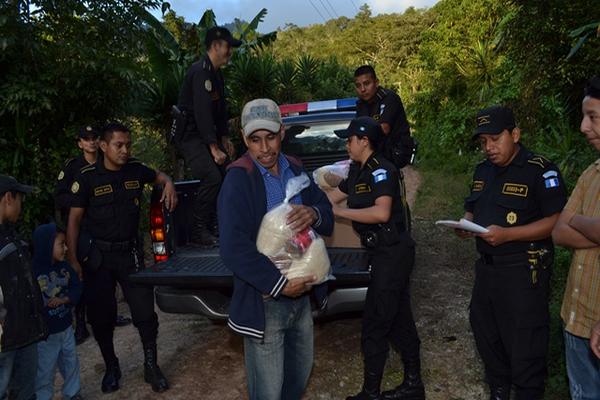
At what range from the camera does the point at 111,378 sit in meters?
3.75

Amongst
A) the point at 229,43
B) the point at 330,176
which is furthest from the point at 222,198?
the point at 229,43

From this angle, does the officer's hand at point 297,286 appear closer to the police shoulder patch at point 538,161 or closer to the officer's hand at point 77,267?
the police shoulder patch at point 538,161

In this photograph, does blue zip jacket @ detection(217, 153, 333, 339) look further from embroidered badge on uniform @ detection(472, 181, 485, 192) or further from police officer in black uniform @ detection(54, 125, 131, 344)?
police officer in black uniform @ detection(54, 125, 131, 344)

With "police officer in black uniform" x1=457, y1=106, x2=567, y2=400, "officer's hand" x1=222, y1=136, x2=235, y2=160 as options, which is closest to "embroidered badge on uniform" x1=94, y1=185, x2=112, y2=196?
"officer's hand" x1=222, y1=136, x2=235, y2=160

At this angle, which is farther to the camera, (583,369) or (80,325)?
(80,325)

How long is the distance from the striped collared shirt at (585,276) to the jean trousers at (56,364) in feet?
9.49

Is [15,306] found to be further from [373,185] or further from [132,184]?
[373,185]

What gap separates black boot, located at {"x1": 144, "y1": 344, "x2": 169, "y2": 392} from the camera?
12.1ft

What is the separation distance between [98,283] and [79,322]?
1397 millimetres

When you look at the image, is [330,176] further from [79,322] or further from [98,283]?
[79,322]

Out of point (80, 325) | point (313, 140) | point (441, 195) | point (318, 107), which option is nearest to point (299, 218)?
point (313, 140)

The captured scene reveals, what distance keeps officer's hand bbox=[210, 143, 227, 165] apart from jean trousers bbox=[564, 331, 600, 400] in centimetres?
281

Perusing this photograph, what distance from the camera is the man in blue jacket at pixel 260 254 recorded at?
7.22 feet

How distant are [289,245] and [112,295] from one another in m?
1.99
